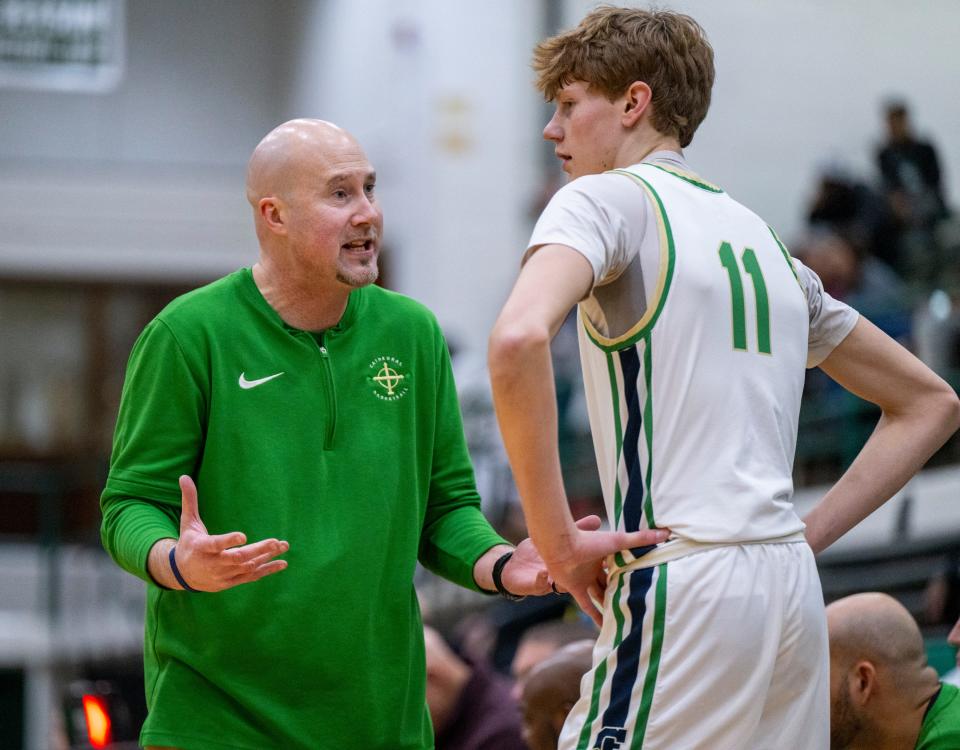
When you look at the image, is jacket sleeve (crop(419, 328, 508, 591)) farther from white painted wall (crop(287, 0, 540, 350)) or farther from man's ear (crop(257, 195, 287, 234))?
white painted wall (crop(287, 0, 540, 350))

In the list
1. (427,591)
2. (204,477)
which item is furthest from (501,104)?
(204,477)

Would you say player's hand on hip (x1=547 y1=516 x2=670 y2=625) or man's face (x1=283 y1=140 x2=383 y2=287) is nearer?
player's hand on hip (x1=547 y1=516 x2=670 y2=625)

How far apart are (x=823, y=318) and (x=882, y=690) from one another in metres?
1.21

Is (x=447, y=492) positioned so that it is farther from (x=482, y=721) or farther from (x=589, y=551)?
(x=482, y=721)

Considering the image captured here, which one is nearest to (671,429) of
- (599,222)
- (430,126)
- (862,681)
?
(599,222)

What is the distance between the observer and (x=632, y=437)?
2414 millimetres

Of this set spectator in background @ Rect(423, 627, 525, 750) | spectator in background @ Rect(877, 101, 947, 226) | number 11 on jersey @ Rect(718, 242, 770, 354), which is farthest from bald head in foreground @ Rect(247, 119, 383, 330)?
spectator in background @ Rect(877, 101, 947, 226)

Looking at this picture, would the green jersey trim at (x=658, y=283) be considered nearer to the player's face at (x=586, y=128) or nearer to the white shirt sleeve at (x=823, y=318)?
the player's face at (x=586, y=128)

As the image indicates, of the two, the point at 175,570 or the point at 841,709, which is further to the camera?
the point at 841,709

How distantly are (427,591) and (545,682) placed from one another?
22.3ft

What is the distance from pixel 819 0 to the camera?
14.0m

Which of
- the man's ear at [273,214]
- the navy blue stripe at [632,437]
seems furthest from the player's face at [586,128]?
the man's ear at [273,214]

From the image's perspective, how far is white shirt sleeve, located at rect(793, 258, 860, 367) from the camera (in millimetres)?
2721

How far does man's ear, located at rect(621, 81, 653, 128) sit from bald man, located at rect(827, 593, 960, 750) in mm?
1609
